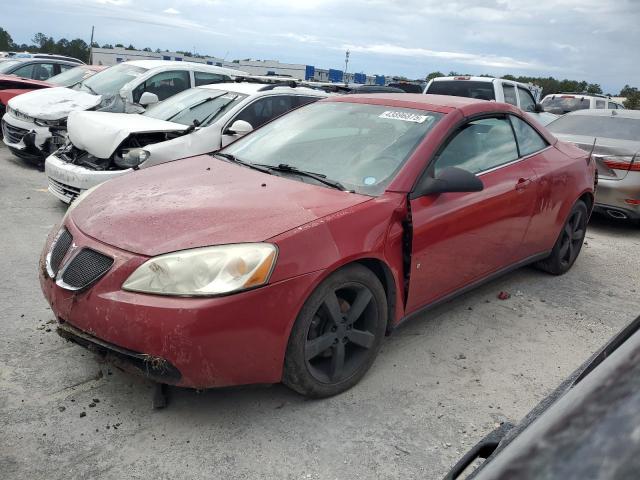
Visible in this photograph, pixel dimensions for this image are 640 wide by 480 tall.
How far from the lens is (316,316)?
3020 millimetres

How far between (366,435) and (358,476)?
299mm

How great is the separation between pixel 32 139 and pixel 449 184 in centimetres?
684

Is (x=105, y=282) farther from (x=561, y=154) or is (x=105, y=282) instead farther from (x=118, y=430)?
(x=561, y=154)

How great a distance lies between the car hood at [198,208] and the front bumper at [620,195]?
4952 mm

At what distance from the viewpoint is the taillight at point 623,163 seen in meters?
6.96

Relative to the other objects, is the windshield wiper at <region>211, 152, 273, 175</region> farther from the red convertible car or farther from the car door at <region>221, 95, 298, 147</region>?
the car door at <region>221, 95, 298, 147</region>

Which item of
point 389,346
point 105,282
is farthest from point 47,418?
A: point 389,346

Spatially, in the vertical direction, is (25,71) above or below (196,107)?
below

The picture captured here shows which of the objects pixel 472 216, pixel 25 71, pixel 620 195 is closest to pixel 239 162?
pixel 472 216

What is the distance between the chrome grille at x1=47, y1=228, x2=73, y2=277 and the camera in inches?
120

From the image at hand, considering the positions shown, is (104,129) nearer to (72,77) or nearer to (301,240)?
(301,240)

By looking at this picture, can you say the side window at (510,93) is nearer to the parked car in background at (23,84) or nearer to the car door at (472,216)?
the car door at (472,216)

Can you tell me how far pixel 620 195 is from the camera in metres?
7.00

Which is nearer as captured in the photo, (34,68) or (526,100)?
(526,100)
